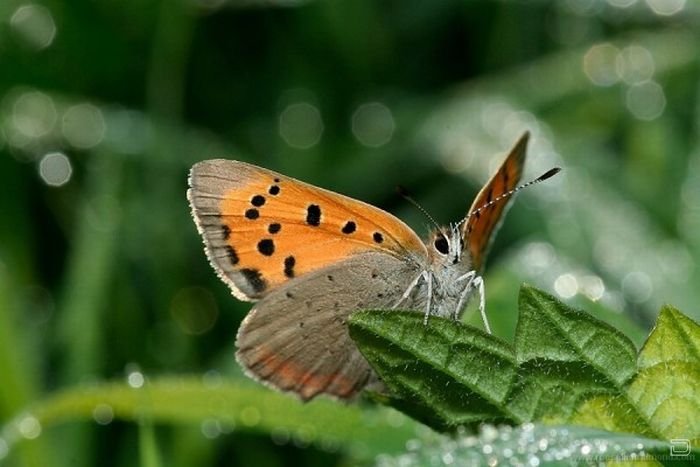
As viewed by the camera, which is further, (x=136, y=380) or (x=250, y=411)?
(x=250, y=411)

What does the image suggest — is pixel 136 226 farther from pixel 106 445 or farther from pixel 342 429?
pixel 342 429

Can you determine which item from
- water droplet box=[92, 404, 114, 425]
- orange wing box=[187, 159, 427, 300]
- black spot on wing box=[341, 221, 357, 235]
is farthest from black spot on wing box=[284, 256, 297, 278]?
water droplet box=[92, 404, 114, 425]

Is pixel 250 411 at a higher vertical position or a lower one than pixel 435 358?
lower

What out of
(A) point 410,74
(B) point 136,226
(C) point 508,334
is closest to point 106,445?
(B) point 136,226

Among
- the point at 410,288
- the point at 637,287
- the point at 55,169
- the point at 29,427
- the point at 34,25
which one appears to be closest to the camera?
the point at 410,288

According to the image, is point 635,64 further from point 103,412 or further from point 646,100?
point 103,412

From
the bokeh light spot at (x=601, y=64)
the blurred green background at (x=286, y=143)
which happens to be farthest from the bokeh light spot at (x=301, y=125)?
the bokeh light spot at (x=601, y=64)

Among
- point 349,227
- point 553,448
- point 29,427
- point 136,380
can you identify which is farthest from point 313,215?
point 29,427
